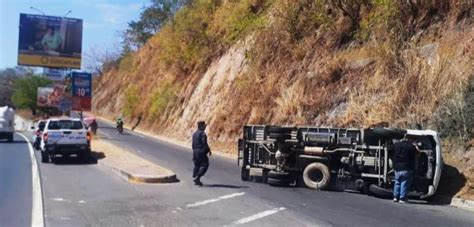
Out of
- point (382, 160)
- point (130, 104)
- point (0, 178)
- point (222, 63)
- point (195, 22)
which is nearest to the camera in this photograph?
point (382, 160)

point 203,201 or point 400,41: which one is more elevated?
point 400,41

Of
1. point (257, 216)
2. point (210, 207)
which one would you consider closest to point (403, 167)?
point (257, 216)

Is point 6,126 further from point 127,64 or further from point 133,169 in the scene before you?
point 127,64

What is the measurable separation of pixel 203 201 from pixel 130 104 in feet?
181

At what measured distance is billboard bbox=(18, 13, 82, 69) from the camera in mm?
54719

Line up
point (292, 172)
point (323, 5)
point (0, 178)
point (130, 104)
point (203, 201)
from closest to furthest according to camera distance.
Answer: point (203, 201)
point (292, 172)
point (0, 178)
point (323, 5)
point (130, 104)

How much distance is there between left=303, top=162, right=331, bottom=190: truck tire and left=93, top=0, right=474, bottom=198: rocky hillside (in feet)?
9.94

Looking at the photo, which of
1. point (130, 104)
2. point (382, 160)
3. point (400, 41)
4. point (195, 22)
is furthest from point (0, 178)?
point (130, 104)

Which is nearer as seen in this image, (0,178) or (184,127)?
(0,178)

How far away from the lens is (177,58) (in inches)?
1996

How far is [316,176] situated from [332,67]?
9.23 metres

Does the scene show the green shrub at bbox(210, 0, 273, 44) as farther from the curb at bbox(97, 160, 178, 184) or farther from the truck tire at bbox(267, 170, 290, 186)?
the truck tire at bbox(267, 170, 290, 186)

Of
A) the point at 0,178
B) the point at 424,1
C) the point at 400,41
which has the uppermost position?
the point at 424,1

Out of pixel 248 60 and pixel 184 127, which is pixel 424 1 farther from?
pixel 184 127
